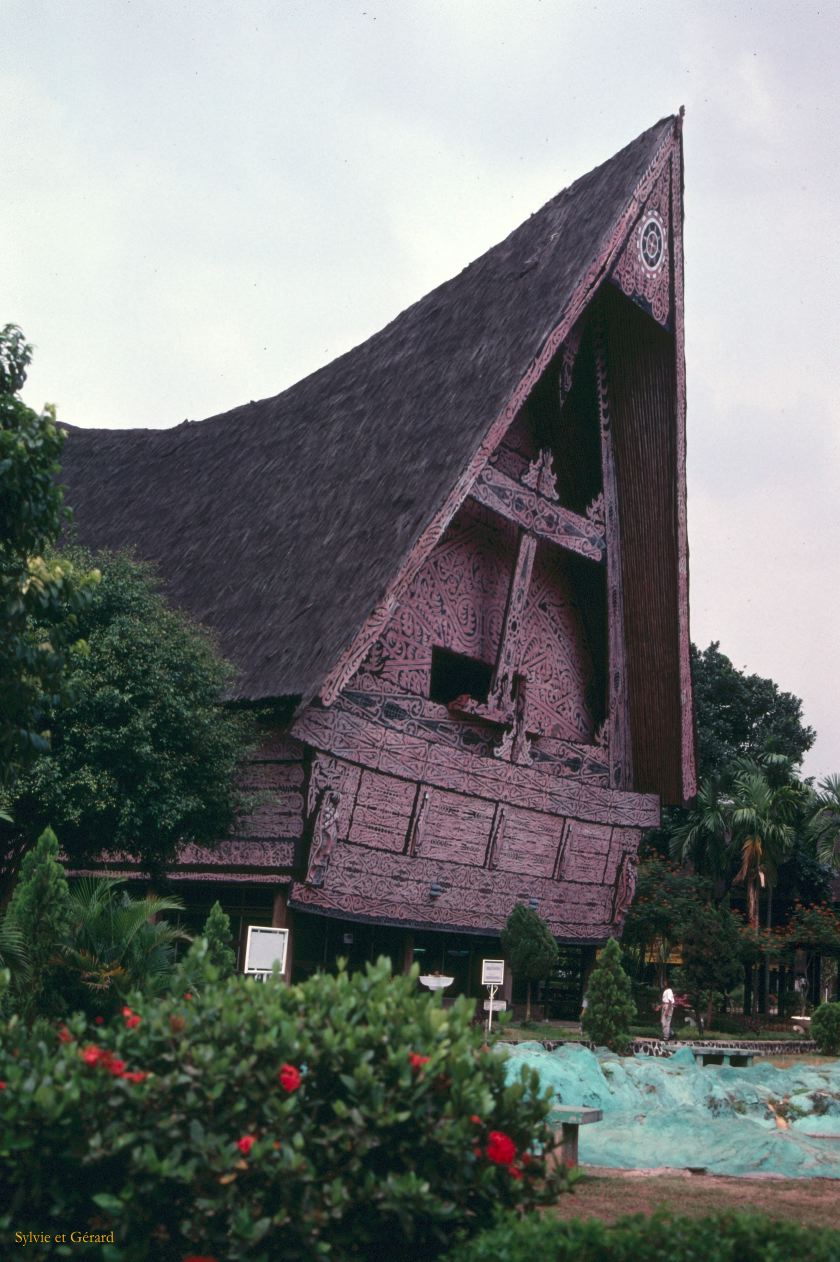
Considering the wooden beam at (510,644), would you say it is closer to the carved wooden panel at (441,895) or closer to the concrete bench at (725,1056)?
the carved wooden panel at (441,895)

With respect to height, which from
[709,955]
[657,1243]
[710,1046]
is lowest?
[710,1046]

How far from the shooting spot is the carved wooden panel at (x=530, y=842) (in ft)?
75.1

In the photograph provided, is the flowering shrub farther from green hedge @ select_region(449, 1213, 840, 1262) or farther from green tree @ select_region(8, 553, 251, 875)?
green tree @ select_region(8, 553, 251, 875)

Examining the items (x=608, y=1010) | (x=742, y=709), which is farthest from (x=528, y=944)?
(x=742, y=709)

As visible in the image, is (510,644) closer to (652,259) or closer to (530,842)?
(530,842)

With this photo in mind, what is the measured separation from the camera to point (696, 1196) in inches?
333

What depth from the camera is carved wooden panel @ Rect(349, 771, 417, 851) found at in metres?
19.7

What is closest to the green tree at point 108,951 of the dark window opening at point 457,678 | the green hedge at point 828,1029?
the dark window opening at point 457,678

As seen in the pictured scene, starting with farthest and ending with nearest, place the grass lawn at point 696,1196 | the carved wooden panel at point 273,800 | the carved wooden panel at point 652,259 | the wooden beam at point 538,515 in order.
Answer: the carved wooden panel at point 652,259 → the wooden beam at point 538,515 → the carved wooden panel at point 273,800 → the grass lawn at point 696,1196

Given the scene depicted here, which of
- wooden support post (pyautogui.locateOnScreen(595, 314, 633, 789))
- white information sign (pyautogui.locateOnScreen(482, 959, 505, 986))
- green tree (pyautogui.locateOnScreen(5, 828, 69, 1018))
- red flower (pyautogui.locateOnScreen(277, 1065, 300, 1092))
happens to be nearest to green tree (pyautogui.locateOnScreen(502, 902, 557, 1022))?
white information sign (pyautogui.locateOnScreen(482, 959, 505, 986))

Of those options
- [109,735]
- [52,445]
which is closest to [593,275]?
[109,735]

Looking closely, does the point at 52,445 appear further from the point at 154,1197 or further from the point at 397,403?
the point at 397,403

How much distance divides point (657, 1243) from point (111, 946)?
24.9 ft

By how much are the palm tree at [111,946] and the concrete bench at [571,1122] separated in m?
3.39
